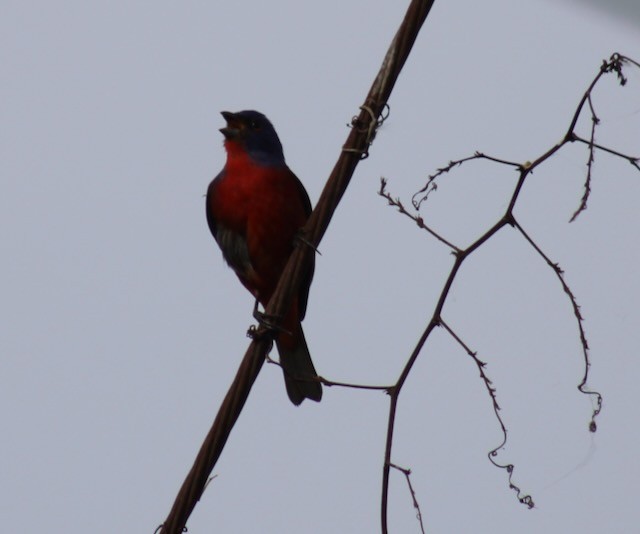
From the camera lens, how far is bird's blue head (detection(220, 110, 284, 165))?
405cm

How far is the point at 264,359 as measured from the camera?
2.41 m

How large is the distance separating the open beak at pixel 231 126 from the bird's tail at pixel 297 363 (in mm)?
803

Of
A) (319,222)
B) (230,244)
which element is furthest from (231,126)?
(319,222)

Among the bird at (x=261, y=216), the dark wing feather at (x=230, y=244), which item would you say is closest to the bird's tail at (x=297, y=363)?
the bird at (x=261, y=216)

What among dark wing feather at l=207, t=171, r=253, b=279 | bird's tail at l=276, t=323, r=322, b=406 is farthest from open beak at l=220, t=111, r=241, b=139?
bird's tail at l=276, t=323, r=322, b=406

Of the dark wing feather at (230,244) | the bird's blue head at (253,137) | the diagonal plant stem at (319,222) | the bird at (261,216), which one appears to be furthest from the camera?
the bird's blue head at (253,137)

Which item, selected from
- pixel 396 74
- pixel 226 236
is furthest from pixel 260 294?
pixel 396 74

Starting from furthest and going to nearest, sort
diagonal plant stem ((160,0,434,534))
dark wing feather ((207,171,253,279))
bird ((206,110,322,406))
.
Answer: dark wing feather ((207,171,253,279)) → bird ((206,110,322,406)) → diagonal plant stem ((160,0,434,534))

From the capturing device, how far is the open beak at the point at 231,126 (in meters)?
4.12

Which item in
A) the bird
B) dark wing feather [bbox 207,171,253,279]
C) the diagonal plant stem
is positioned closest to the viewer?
the diagonal plant stem

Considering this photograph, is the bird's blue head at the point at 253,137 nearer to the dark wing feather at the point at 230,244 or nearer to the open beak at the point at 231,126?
the open beak at the point at 231,126

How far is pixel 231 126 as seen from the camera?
165 inches

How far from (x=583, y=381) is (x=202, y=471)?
0.84 metres

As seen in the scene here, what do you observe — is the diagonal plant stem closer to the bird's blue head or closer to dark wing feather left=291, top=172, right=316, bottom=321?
dark wing feather left=291, top=172, right=316, bottom=321
